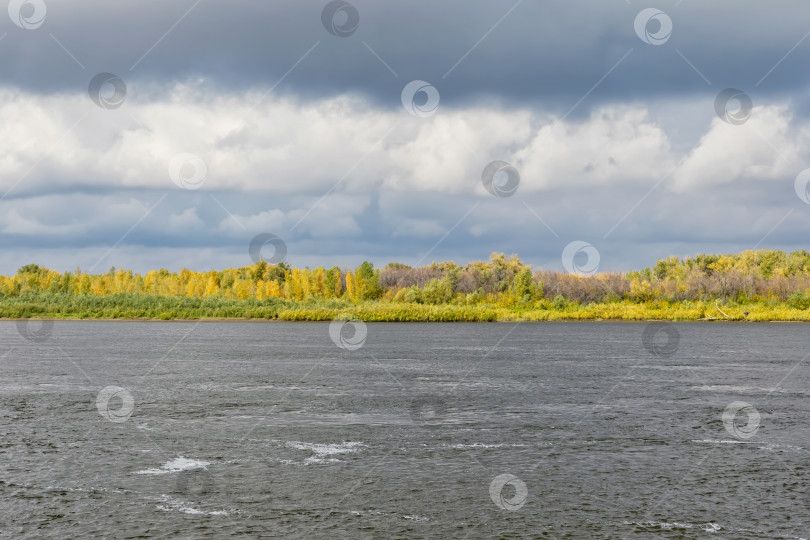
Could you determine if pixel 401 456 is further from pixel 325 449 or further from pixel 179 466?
pixel 179 466

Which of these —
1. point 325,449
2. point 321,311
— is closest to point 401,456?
point 325,449

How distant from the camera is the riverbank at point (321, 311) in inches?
6088

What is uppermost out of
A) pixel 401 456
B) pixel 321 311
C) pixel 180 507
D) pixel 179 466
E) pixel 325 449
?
pixel 321 311

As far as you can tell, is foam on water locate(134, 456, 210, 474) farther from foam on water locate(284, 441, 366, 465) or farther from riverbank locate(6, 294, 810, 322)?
riverbank locate(6, 294, 810, 322)

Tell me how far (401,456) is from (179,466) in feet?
21.4

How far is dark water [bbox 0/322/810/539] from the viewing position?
17234 millimetres

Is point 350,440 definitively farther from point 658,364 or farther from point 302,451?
point 658,364

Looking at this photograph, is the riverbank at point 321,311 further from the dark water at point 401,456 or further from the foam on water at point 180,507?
the foam on water at point 180,507

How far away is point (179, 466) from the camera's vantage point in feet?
72.7

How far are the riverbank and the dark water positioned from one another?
105 m

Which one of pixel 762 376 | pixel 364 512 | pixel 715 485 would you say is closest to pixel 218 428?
pixel 364 512

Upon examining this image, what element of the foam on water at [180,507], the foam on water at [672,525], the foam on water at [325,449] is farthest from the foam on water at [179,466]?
the foam on water at [672,525]

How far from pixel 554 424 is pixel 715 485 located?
9268 mm

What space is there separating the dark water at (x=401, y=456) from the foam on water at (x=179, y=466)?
0.09m
